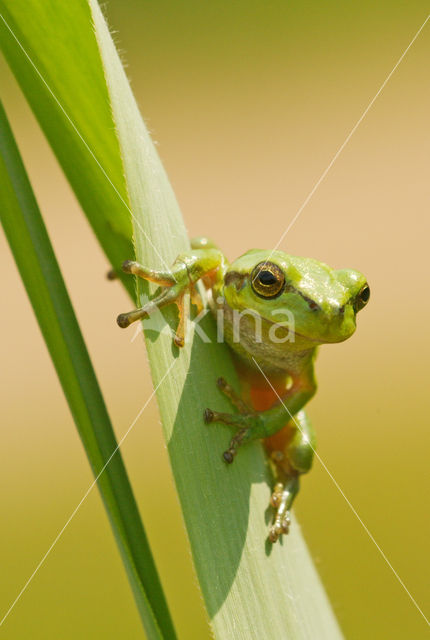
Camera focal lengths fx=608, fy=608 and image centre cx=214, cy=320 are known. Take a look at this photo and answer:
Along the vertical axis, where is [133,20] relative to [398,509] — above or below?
above

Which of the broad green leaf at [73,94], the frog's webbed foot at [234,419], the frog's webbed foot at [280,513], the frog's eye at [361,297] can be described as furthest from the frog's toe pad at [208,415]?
the frog's eye at [361,297]

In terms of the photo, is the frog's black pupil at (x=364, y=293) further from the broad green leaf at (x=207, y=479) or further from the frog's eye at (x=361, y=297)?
the broad green leaf at (x=207, y=479)

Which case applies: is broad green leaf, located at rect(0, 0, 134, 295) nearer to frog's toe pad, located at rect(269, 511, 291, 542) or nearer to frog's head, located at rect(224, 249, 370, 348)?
frog's head, located at rect(224, 249, 370, 348)

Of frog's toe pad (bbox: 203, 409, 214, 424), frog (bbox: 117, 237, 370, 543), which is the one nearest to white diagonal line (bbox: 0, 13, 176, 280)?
frog (bbox: 117, 237, 370, 543)

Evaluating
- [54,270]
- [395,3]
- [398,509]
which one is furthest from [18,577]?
[395,3]

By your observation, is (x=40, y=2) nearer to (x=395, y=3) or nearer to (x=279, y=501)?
(x=279, y=501)

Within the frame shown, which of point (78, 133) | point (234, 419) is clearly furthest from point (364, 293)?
point (78, 133)
